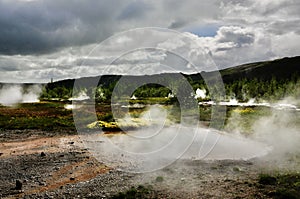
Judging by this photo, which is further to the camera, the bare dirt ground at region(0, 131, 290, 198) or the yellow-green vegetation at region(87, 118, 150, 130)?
the yellow-green vegetation at region(87, 118, 150, 130)

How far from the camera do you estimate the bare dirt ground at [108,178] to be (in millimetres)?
17391

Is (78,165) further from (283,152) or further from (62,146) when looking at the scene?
(283,152)

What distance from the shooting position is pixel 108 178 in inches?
809

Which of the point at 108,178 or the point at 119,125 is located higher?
the point at 119,125

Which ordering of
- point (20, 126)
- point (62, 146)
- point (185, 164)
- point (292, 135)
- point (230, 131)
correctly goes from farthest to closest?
1. point (20, 126)
2. point (230, 131)
3. point (292, 135)
4. point (62, 146)
5. point (185, 164)

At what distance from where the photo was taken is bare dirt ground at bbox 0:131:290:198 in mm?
17391

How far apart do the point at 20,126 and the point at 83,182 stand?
32.2m

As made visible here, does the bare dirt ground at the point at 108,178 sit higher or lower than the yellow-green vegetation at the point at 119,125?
lower

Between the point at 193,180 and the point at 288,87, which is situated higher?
the point at 288,87

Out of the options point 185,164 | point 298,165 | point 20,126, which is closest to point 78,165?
point 185,164

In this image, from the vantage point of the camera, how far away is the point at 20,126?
48594mm

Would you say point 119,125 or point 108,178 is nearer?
point 108,178

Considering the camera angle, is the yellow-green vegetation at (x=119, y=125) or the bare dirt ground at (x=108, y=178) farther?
the yellow-green vegetation at (x=119, y=125)

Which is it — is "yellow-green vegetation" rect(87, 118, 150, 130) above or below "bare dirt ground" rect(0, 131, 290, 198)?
above
